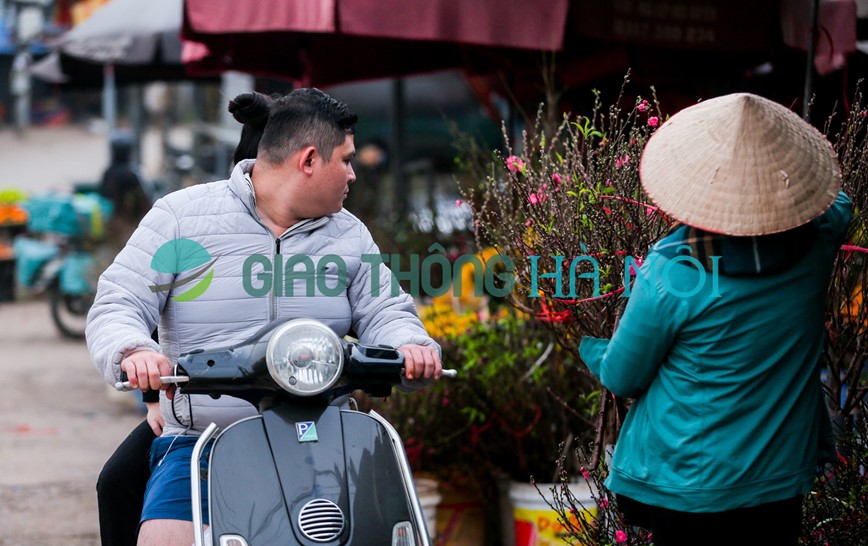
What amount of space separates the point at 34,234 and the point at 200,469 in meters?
11.0

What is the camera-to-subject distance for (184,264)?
116 inches

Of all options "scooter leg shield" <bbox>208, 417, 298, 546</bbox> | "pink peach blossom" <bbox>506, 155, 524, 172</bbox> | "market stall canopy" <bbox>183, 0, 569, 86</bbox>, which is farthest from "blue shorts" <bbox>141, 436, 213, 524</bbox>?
"market stall canopy" <bbox>183, 0, 569, 86</bbox>

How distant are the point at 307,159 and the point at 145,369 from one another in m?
0.75

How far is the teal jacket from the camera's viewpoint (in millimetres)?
2461

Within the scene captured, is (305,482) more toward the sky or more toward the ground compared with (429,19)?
more toward the ground

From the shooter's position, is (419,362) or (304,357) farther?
(419,362)

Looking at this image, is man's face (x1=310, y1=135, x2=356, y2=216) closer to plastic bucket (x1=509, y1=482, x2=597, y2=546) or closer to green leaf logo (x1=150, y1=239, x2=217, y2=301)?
green leaf logo (x1=150, y1=239, x2=217, y2=301)

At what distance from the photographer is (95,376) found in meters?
9.22

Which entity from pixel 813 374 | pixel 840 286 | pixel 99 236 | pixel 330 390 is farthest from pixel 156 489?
pixel 99 236

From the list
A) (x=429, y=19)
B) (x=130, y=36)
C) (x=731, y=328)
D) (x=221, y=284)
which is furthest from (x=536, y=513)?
(x=130, y=36)

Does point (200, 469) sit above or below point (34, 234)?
above

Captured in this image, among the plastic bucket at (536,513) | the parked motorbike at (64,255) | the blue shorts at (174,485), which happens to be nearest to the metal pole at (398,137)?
the parked motorbike at (64,255)

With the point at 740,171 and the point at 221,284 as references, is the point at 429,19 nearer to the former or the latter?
the point at 221,284

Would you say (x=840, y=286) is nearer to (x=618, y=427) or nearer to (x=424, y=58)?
(x=618, y=427)
